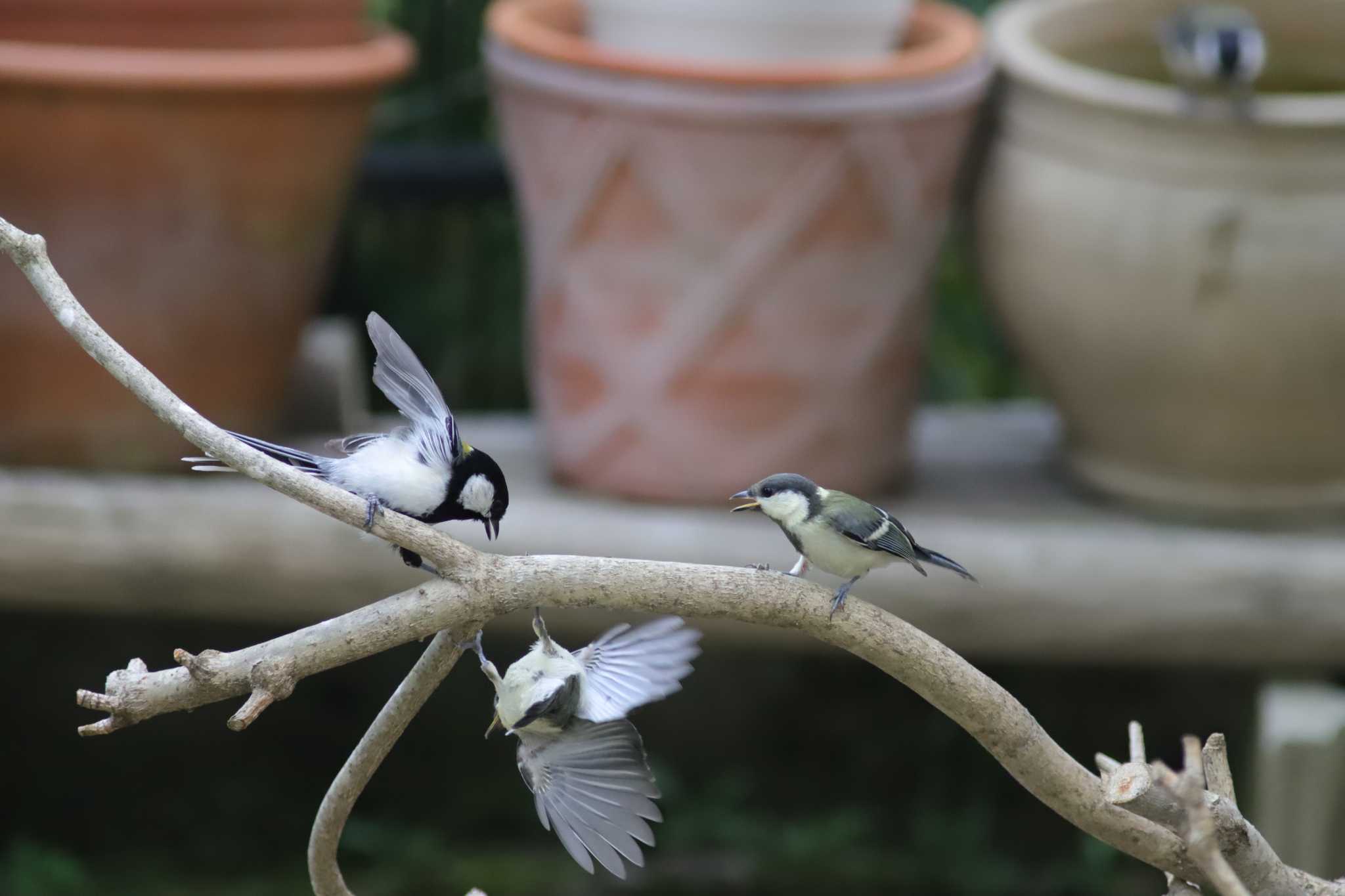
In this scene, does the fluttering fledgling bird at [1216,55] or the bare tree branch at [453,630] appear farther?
the fluttering fledgling bird at [1216,55]

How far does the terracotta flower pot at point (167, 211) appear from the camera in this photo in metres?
1.73

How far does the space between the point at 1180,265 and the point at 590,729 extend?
3.82ft

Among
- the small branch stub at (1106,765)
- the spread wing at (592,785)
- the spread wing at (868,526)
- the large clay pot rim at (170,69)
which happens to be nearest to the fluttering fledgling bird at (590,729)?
the spread wing at (592,785)

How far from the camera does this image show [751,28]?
178cm

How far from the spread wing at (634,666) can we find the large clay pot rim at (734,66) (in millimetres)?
916

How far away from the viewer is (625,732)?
884 mm

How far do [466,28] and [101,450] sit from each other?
1121mm

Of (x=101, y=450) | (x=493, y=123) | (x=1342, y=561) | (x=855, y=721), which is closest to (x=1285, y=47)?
(x=1342, y=561)

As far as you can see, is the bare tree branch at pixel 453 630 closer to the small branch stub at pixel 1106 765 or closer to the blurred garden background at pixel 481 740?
the small branch stub at pixel 1106 765

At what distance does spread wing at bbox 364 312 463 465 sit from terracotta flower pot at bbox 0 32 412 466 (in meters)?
0.99

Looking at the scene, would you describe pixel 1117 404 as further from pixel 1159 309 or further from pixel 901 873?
pixel 901 873

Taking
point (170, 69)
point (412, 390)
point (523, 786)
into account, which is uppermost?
point (412, 390)

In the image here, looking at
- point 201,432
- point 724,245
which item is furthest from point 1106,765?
point 724,245

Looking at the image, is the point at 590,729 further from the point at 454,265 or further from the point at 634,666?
the point at 454,265
